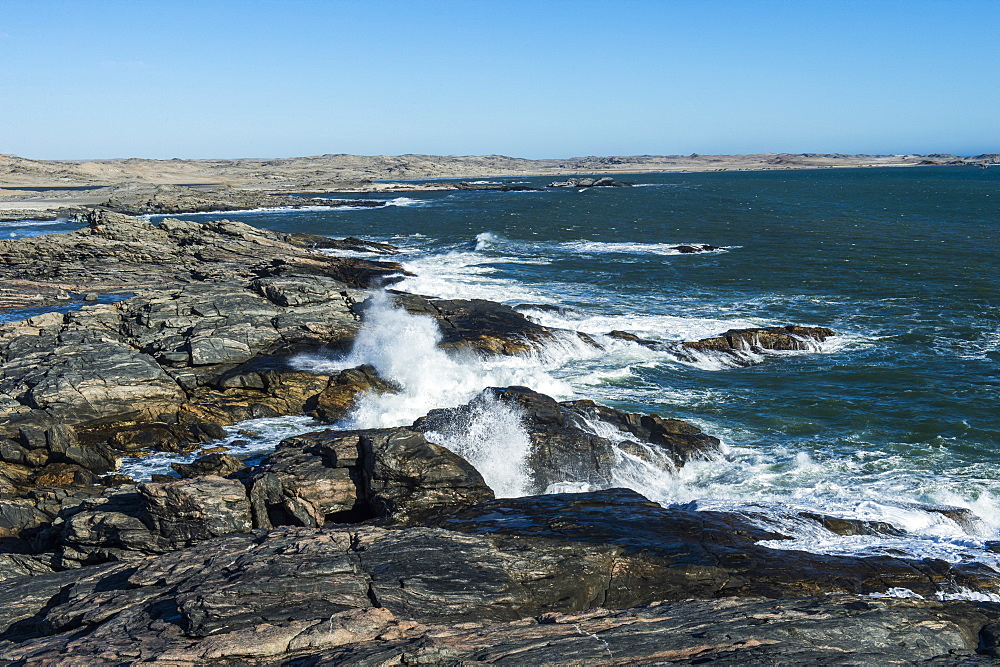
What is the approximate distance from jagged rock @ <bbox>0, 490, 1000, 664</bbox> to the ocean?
2.78 meters

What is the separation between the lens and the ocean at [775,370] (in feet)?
53.5

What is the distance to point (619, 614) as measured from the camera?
9.23 meters

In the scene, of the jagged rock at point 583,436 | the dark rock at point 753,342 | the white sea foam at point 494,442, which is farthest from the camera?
the dark rock at point 753,342

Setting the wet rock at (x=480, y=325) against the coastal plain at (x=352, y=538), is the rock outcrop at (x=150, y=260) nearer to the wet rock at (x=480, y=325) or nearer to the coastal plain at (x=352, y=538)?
the wet rock at (x=480, y=325)

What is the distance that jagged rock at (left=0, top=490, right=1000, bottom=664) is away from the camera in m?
8.20

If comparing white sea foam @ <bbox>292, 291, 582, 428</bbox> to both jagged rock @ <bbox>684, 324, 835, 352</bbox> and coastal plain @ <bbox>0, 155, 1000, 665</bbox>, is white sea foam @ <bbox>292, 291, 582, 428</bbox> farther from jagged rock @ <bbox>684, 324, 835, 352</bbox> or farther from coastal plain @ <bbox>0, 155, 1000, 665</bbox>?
jagged rock @ <bbox>684, 324, 835, 352</bbox>

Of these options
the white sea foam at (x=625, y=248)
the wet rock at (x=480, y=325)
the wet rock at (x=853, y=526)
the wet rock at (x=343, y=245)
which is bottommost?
the wet rock at (x=853, y=526)

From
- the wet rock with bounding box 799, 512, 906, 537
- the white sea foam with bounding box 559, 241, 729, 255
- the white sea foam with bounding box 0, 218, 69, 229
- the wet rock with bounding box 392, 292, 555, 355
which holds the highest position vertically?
the white sea foam with bounding box 0, 218, 69, 229

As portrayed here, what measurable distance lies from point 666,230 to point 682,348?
43.4 meters

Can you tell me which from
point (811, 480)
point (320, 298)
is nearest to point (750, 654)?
point (811, 480)

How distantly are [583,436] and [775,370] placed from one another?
1162 centimetres

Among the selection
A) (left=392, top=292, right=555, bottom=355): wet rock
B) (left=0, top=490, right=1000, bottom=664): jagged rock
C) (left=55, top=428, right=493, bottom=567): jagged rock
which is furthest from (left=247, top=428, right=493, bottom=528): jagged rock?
(left=392, top=292, right=555, bottom=355): wet rock

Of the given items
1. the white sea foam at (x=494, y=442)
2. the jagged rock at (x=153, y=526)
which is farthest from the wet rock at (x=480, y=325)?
the jagged rock at (x=153, y=526)

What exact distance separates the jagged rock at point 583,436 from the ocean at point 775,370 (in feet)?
1.27
